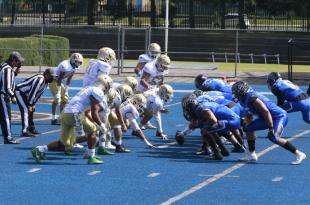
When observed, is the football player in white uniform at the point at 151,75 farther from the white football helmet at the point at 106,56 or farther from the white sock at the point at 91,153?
the white sock at the point at 91,153

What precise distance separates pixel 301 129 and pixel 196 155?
4.69m

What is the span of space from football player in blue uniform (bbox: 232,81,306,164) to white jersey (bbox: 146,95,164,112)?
8.26 ft

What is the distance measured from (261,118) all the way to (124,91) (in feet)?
8.61

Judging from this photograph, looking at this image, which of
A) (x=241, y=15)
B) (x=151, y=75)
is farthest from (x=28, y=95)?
(x=241, y=15)

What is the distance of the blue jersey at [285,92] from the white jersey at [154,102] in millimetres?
2063

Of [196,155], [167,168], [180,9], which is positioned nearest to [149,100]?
[196,155]

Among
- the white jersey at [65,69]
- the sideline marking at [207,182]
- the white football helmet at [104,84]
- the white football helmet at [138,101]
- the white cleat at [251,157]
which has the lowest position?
the sideline marking at [207,182]

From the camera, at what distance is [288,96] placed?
17484mm

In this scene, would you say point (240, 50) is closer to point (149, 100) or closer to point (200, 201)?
point (149, 100)

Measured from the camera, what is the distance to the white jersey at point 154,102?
56.9ft

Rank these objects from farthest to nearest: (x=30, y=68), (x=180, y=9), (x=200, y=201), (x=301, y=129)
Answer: (x=180, y=9) < (x=30, y=68) < (x=301, y=129) < (x=200, y=201)

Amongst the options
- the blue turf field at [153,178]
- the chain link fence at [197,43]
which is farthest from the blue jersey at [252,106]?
the chain link fence at [197,43]

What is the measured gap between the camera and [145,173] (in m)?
14.0

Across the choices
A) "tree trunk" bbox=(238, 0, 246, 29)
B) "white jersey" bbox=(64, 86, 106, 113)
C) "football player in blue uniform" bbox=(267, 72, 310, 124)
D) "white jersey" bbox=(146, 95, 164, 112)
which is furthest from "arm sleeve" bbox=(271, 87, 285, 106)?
"tree trunk" bbox=(238, 0, 246, 29)
